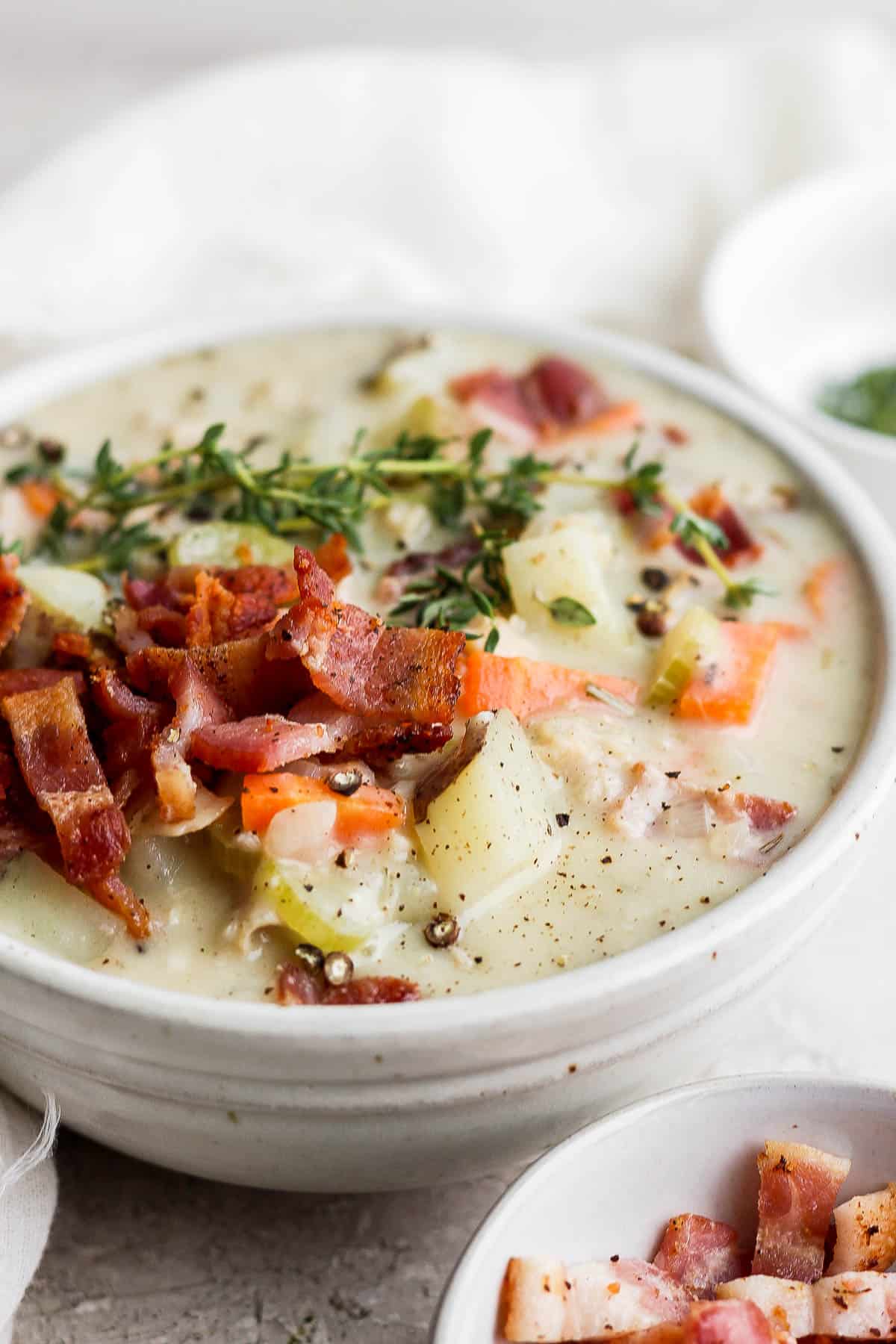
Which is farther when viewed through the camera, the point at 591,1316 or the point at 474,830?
→ the point at 474,830

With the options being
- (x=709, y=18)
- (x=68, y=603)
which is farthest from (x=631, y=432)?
(x=709, y=18)

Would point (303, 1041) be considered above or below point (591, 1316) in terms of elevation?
above

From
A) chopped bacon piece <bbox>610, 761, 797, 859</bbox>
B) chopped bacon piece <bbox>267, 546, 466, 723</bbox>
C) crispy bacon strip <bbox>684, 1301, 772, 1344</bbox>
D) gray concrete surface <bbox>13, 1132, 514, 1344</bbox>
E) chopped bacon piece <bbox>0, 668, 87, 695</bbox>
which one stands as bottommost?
gray concrete surface <bbox>13, 1132, 514, 1344</bbox>

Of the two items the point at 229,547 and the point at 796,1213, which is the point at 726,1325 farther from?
the point at 229,547

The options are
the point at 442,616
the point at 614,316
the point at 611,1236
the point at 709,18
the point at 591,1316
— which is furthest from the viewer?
the point at 709,18

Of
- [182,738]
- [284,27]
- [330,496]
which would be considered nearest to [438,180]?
[284,27]

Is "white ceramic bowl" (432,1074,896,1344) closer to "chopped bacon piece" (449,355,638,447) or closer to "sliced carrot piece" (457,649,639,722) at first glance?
"sliced carrot piece" (457,649,639,722)

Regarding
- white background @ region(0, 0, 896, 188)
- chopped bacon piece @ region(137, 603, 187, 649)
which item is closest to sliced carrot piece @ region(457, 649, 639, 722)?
chopped bacon piece @ region(137, 603, 187, 649)

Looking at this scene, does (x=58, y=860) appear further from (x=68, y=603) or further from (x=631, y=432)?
(x=631, y=432)
